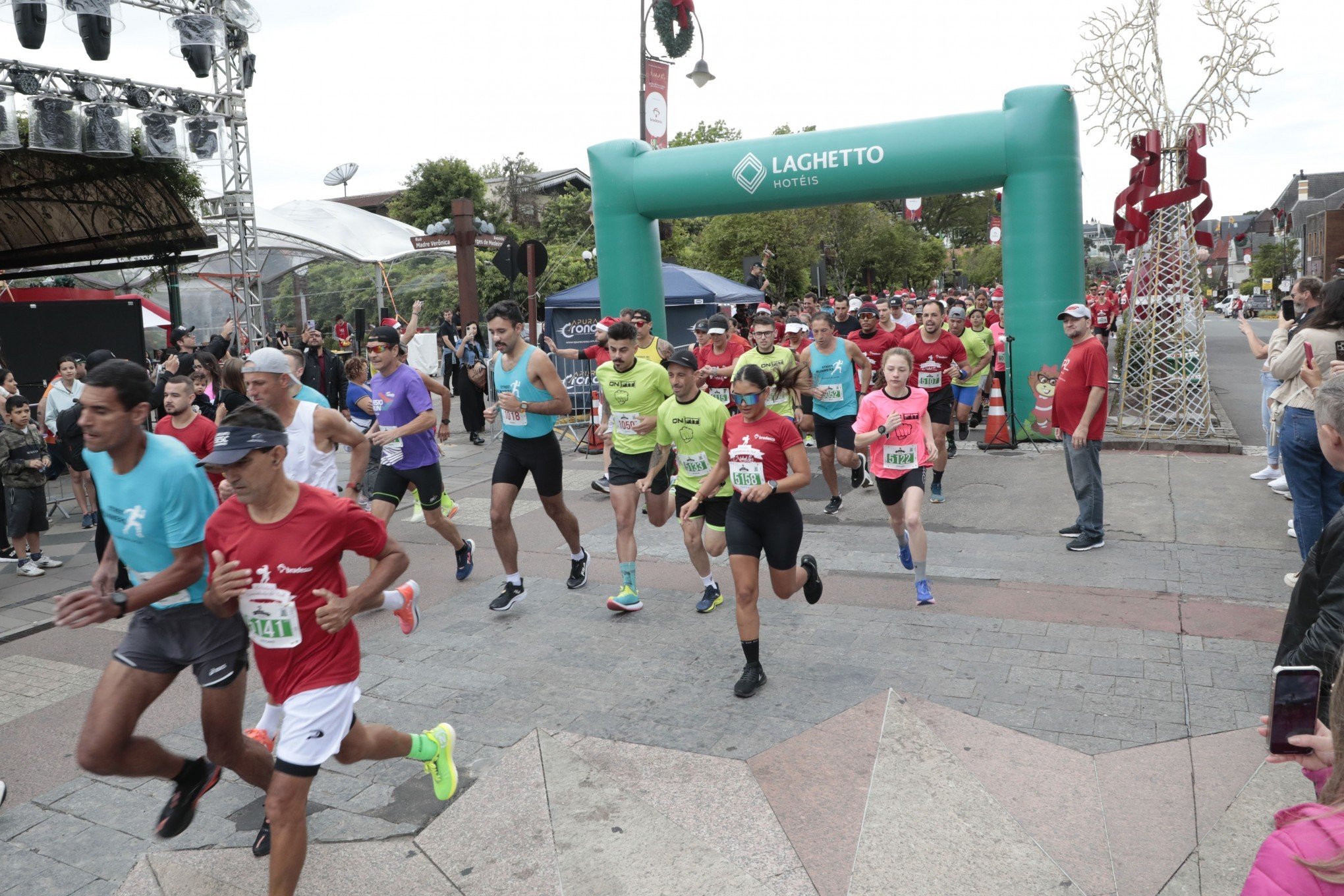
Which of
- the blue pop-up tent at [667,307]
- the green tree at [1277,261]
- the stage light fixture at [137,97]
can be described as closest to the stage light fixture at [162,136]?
the stage light fixture at [137,97]

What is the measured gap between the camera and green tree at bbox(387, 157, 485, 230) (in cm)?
3956

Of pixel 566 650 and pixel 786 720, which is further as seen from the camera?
pixel 566 650

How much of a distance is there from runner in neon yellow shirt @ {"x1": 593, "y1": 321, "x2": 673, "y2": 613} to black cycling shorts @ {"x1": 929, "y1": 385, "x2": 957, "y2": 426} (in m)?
3.85

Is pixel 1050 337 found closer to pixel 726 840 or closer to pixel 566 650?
pixel 566 650

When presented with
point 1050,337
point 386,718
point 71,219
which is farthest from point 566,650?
point 71,219

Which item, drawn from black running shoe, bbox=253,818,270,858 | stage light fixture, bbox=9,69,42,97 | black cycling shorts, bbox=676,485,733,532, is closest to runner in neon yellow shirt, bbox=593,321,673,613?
black cycling shorts, bbox=676,485,733,532

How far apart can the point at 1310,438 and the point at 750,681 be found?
3.67 meters

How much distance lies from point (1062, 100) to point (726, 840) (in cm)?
1058

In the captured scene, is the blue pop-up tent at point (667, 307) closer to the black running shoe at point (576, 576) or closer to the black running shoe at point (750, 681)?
the black running shoe at point (576, 576)

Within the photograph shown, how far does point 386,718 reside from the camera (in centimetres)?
490

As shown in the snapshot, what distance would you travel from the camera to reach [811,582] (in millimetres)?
5773

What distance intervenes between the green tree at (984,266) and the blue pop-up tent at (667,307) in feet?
155

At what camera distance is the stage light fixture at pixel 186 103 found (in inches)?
510

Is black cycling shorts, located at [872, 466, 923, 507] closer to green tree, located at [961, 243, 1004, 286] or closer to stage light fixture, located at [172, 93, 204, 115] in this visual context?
stage light fixture, located at [172, 93, 204, 115]
